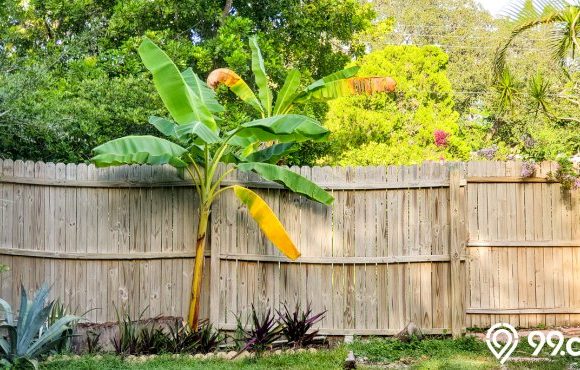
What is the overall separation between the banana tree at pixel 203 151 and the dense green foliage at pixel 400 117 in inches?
411

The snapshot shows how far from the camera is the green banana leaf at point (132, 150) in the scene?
27.0ft

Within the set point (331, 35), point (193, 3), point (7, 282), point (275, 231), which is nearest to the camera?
point (275, 231)

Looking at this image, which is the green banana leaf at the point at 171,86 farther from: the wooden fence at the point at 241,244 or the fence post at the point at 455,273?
the fence post at the point at 455,273

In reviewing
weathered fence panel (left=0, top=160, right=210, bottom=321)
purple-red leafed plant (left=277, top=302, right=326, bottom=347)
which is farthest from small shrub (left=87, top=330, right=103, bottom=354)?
purple-red leafed plant (left=277, top=302, right=326, bottom=347)

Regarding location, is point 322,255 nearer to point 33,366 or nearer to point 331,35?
point 33,366

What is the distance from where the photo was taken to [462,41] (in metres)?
34.4

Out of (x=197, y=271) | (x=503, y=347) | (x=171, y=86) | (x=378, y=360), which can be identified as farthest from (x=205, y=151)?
(x=503, y=347)

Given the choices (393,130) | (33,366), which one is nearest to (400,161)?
(393,130)

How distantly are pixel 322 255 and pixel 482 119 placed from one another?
1912 centimetres

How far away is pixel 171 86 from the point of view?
856 centimetres

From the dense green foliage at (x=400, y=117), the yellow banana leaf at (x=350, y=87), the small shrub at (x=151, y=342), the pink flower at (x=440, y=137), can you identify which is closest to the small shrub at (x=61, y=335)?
the small shrub at (x=151, y=342)

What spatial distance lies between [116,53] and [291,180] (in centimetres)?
751

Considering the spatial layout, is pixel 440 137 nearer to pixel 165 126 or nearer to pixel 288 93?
pixel 288 93

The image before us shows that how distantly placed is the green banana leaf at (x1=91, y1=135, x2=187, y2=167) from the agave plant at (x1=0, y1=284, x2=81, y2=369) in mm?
1607
